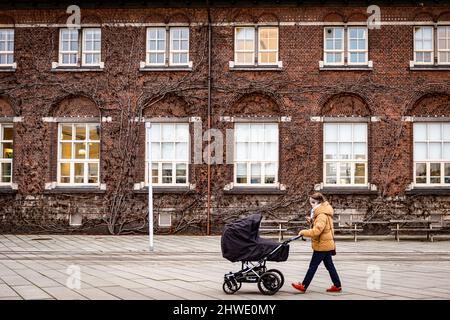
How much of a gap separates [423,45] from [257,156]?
8.21 m

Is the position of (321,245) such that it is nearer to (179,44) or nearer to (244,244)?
Answer: (244,244)

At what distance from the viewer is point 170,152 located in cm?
2508

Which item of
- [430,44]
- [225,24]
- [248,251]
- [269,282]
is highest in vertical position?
[225,24]

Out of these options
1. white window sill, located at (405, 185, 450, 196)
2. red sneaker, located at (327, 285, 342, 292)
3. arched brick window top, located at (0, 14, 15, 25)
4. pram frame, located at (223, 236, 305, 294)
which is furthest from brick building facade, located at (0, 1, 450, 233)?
pram frame, located at (223, 236, 305, 294)

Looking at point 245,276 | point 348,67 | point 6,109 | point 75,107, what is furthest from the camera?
point 6,109

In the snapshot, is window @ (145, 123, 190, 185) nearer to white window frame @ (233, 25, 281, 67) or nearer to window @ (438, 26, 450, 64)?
white window frame @ (233, 25, 281, 67)

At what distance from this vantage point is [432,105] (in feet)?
80.8

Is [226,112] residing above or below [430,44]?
below

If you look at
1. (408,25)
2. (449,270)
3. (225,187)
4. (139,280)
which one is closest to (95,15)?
(225,187)

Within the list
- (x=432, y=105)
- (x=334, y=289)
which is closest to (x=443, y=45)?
(x=432, y=105)

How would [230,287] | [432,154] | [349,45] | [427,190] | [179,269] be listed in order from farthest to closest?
[349,45], [432,154], [427,190], [179,269], [230,287]

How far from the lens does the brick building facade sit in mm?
24531

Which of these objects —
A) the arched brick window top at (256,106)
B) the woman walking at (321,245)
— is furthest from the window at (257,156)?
the woman walking at (321,245)

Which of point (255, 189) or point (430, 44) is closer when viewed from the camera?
point (255, 189)
